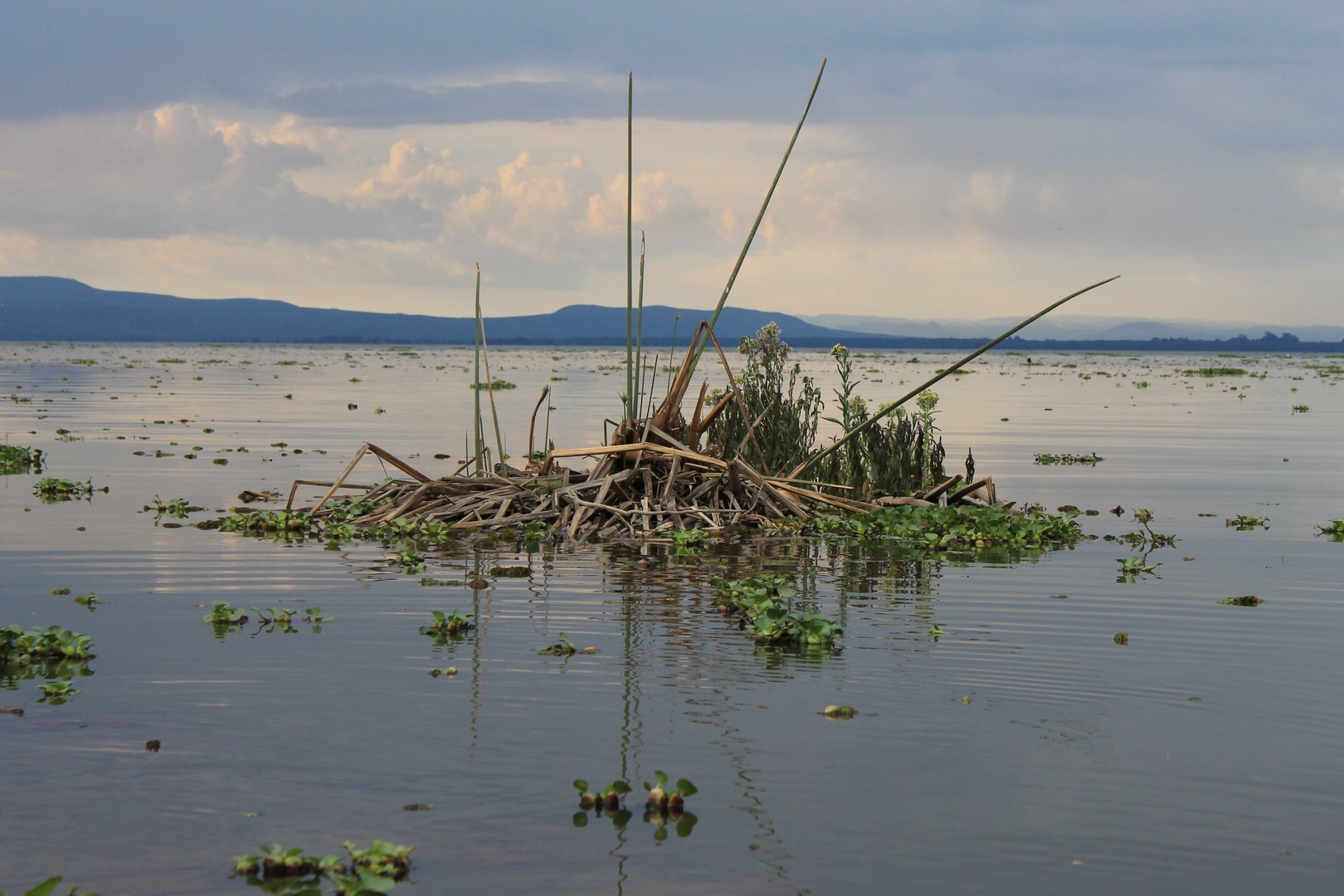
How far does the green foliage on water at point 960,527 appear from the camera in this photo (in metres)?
11.1

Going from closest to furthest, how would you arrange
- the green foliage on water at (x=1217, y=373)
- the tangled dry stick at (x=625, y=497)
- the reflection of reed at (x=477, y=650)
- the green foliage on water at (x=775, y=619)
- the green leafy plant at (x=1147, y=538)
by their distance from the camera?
the reflection of reed at (x=477, y=650) → the green foliage on water at (x=775, y=619) → the green leafy plant at (x=1147, y=538) → the tangled dry stick at (x=625, y=497) → the green foliage on water at (x=1217, y=373)

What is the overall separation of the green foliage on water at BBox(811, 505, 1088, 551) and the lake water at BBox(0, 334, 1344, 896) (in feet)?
1.80

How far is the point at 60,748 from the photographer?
471 centimetres

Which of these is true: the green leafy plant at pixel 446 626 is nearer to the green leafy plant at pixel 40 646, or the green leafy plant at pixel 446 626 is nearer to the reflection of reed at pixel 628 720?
the reflection of reed at pixel 628 720

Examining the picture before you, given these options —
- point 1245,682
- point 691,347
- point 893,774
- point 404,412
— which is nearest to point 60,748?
point 893,774

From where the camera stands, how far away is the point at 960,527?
11344mm

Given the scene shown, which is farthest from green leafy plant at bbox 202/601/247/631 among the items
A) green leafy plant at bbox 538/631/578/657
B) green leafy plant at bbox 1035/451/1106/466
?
green leafy plant at bbox 1035/451/1106/466

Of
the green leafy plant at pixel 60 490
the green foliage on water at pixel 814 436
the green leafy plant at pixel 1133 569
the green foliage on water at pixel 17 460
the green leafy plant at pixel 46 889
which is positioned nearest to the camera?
the green leafy plant at pixel 46 889

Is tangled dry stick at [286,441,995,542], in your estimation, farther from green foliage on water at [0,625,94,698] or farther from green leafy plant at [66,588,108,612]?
green foliage on water at [0,625,94,698]

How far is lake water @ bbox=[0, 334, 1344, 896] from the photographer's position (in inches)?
151

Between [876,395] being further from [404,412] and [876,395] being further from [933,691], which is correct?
[933,691]

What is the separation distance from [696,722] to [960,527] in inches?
267

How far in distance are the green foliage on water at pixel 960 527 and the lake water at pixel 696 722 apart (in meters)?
0.55

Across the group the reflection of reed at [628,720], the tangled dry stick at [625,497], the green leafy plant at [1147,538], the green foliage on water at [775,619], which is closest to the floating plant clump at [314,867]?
the reflection of reed at [628,720]
